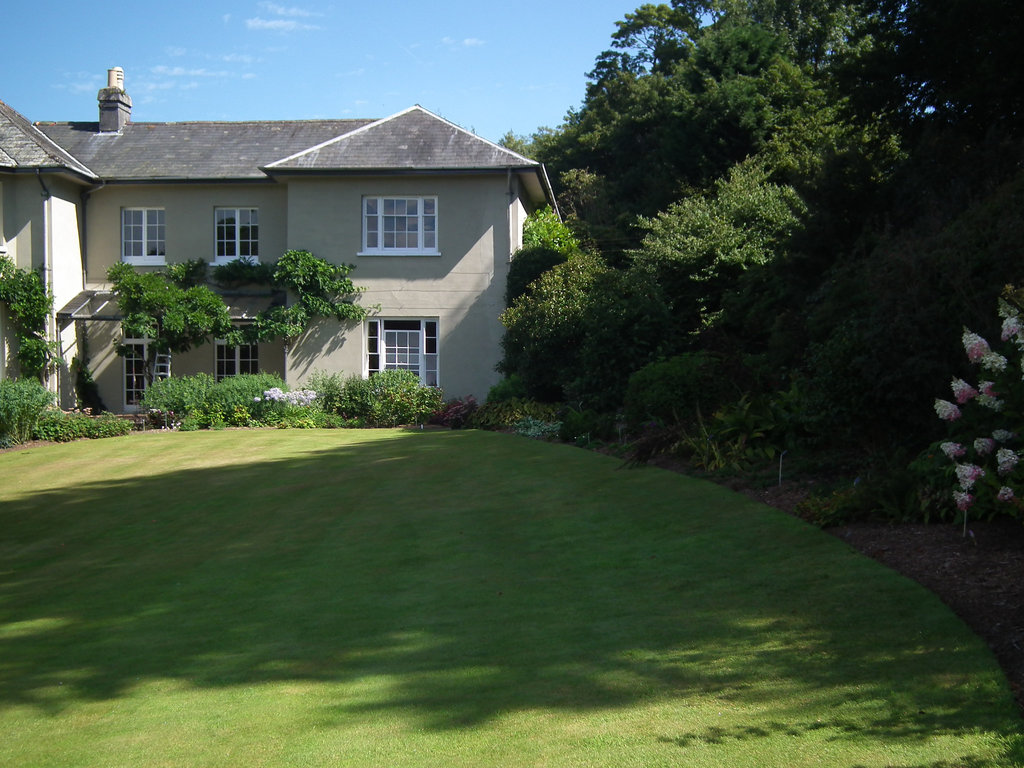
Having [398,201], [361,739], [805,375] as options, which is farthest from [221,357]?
[361,739]

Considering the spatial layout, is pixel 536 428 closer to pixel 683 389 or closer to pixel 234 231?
pixel 683 389

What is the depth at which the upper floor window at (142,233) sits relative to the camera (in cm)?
2573

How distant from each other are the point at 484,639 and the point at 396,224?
1855cm

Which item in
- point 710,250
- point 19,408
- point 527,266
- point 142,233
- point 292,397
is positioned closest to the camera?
point 19,408

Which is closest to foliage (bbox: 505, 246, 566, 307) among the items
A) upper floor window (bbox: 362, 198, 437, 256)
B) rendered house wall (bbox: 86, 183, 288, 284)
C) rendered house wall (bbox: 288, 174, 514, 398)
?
rendered house wall (bbox: 288, 174, 514, 398)

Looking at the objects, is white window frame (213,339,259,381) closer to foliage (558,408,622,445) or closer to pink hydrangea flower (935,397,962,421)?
foliage (558,408,622,445)

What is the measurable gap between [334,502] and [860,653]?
828 centimetres

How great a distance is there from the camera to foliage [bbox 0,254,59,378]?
2334cm

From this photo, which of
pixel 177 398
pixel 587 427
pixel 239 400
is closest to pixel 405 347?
pixel 239 400

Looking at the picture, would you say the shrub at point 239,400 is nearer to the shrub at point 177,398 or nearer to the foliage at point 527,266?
the shrub at point 177,398

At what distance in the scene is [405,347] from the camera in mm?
24328

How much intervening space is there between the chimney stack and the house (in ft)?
8.18

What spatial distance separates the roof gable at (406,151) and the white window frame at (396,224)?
0.94 m

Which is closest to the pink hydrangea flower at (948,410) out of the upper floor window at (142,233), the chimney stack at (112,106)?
the upper floor window at (142,233)
